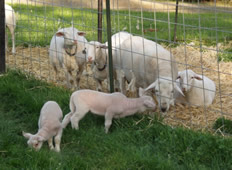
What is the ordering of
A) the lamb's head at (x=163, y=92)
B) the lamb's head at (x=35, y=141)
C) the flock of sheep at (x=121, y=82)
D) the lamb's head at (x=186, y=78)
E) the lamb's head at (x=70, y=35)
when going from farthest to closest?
the lamb's head at (x=70, y=35) → the lamb's head at (x=186, y=78) → the lamb's head at (x=163, y=92) → the flock of sheep at (x=121, y=82) → the lamb's head at (x=35, y=141)

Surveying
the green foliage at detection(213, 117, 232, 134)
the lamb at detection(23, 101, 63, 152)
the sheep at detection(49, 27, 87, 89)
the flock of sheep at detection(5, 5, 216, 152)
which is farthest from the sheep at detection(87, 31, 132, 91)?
the green foliage at detection(213, 117, 232, 134)

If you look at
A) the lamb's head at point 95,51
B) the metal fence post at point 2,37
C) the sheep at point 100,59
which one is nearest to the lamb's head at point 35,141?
the lamb's head at point 95,51

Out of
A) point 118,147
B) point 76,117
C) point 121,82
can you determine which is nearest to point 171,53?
point 121,82

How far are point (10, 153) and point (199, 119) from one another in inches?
93.4

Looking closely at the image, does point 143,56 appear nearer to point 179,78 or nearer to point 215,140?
point 179,78

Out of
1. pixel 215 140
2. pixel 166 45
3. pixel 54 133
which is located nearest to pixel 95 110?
pixel 54 133

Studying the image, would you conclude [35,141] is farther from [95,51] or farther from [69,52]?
[69,52]

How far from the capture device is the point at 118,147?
153 inches

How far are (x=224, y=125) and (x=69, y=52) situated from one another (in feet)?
9.16

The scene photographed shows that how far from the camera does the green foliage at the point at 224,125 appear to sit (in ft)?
14.3

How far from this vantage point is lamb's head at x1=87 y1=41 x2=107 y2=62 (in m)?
5.47

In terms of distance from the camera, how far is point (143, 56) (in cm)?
533

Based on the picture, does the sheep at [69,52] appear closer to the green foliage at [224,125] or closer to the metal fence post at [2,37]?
the metal fence post at [2,37]

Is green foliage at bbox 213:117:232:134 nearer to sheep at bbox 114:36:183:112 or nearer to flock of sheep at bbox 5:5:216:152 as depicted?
flock of sheep at bbox 5:5:216:152
